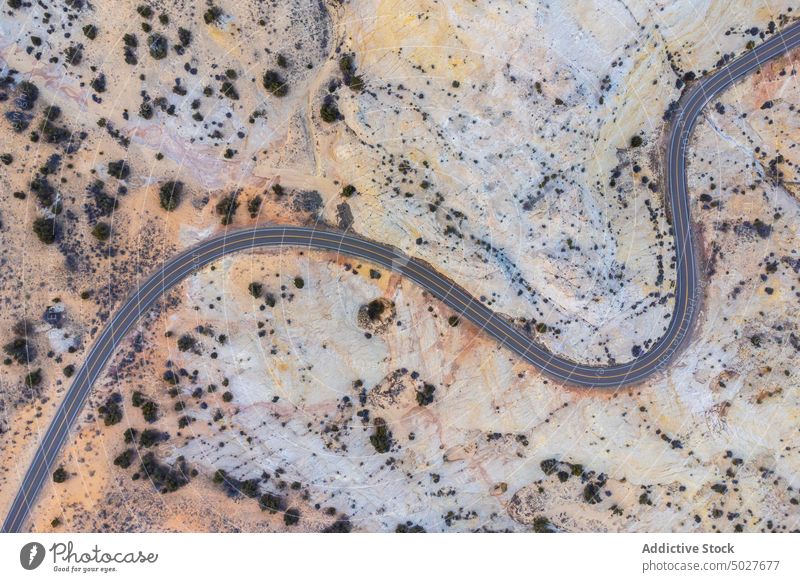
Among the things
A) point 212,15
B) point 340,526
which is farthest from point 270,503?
point 212,15

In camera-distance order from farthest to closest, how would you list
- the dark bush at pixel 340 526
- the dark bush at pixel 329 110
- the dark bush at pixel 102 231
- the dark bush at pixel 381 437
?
the dark bush at pixel 340 526, the dark bush at pixel 381 437, the dark bush at pixel 329 110, the dark bush at pixel 102 231

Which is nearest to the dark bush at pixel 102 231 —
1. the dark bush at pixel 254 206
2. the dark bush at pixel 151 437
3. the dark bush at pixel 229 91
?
the dark bush at pixel 254 206

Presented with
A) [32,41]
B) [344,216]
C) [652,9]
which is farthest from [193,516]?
[652,9]

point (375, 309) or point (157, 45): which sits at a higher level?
point (157, 45)

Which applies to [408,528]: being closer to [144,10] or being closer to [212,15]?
[212,15]

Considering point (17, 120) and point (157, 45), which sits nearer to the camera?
point (17, 120)

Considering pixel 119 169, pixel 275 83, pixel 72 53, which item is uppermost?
pixel 72 53

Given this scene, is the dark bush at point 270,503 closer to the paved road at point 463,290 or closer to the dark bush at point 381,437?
the dark bush at point 381,437

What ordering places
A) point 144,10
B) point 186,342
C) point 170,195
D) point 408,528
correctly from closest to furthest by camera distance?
point 144,10
point 170,195
point 186,342
point 408,528

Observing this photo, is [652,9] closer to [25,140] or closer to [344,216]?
[344,216]

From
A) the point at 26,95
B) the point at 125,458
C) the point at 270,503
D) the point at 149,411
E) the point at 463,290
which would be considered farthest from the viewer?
the point at 463,290
